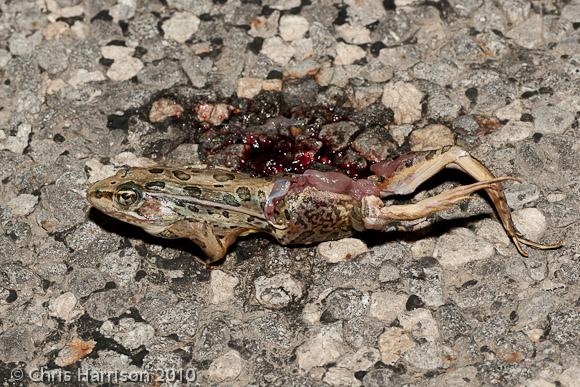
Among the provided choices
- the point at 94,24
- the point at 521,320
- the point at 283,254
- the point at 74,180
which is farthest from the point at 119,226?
the point at 521,320

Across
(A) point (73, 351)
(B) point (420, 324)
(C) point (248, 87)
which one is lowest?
(A) point (73, 351)

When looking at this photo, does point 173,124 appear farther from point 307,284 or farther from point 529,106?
point 529,106

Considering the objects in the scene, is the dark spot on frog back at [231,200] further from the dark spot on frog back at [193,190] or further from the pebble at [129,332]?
the pebble at [129,332]

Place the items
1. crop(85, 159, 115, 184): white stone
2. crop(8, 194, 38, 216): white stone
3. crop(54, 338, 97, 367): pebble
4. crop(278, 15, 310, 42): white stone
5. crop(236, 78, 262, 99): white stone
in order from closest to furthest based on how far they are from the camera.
Result: 1. crop(54, 338, 97, 367): pebble
2. crop(8, 194, 38, 216): white stone
3. crop(85, 159, 115, 184): white stone
4. crop(236, 78, 262, 99): white stone
5. crop(278, 15, 310, 42): white stone

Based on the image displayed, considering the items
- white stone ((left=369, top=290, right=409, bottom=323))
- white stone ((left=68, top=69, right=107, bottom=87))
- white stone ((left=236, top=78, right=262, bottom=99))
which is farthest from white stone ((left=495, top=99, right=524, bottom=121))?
white stone ((left=68, top=69, right=107, bottom=87))

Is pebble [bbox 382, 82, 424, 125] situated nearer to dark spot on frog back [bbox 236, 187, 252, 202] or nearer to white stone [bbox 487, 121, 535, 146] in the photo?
white stone [bbox 487, 121, 535, 146]

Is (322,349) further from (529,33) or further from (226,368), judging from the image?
(529,33)

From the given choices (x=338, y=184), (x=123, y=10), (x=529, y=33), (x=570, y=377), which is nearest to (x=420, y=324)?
(x=570, y=377)
